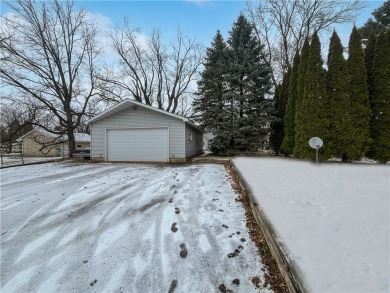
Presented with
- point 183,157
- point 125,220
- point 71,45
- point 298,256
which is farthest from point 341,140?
point 71,45

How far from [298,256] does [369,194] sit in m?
2.75

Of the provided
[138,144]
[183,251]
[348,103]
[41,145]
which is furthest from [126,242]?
[41,145]

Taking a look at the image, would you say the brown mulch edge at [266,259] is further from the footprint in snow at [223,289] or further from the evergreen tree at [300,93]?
the evergreen tree at [300,93]

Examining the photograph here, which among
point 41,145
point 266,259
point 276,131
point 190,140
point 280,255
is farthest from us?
point 41,145

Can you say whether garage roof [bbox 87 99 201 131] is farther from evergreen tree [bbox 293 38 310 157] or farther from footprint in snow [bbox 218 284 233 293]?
footprint in snow [bbox 218 284 233 293]

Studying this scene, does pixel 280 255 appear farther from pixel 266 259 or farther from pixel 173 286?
pixel 173 286

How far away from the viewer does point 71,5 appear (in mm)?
14969

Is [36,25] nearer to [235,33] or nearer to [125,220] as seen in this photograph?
[235,33]

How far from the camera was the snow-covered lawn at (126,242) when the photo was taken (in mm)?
2119

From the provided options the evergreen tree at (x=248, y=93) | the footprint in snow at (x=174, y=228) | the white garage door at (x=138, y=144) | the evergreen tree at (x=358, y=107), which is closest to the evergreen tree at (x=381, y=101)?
the evergreen tree at (x=358, y=107)

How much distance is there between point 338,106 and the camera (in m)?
9.08

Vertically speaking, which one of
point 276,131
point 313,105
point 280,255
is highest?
point 313,105

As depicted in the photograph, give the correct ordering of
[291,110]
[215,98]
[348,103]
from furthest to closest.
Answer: [215,98], [291,110], [348,103]

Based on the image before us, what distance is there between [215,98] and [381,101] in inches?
362
